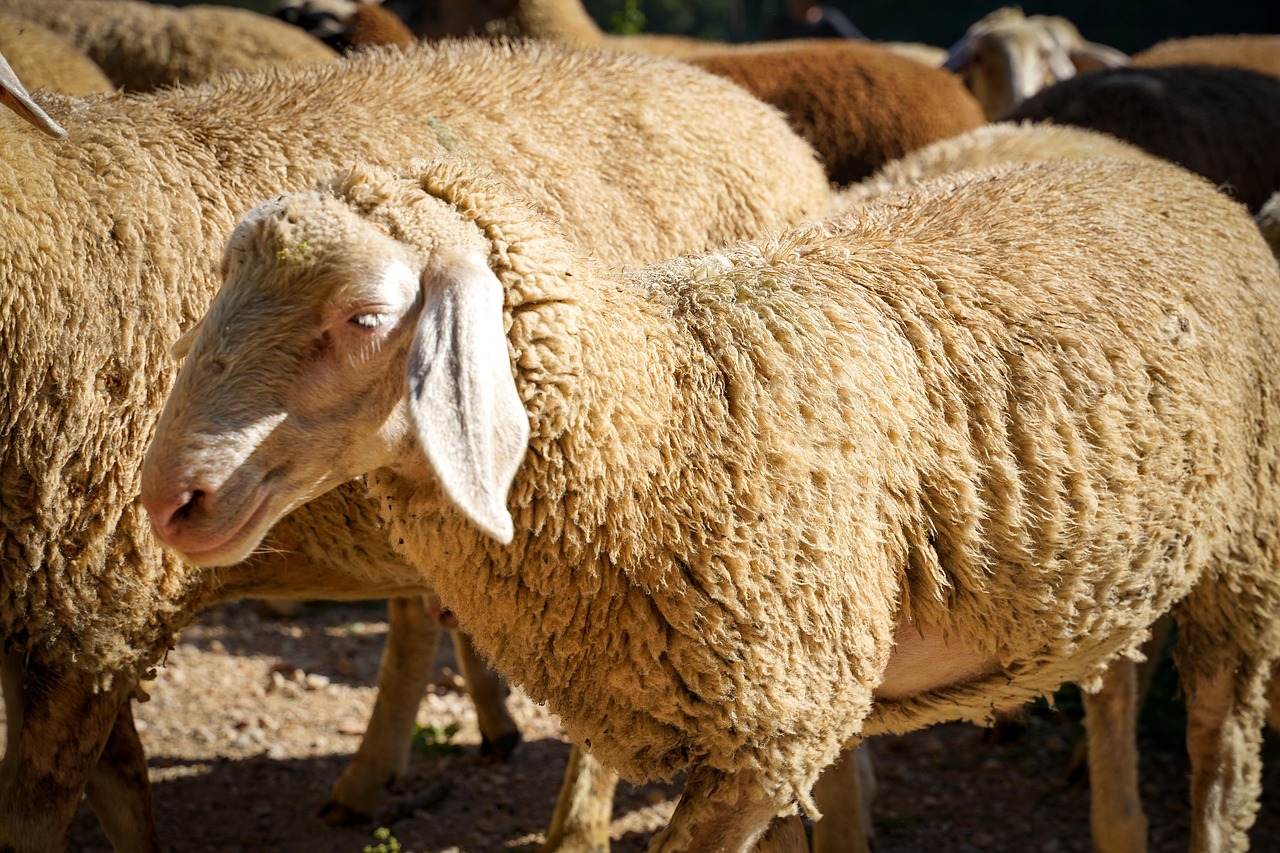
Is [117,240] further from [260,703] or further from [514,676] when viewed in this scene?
[260,703]

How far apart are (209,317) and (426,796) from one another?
252 cm

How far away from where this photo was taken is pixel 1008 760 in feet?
15.0

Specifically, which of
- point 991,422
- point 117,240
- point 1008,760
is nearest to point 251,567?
point 117,240

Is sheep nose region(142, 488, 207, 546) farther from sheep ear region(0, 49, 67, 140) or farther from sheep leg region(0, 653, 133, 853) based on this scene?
sheep ear region(0, 49, 67, 140)

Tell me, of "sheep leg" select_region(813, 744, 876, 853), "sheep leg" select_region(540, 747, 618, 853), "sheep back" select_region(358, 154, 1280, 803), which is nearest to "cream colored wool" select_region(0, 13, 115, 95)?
"sheep leg" select_region(540, 747, 618, 853)

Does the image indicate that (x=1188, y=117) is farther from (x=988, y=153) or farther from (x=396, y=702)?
(x=396, y=702)

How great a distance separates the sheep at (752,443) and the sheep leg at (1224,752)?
44 centimetres

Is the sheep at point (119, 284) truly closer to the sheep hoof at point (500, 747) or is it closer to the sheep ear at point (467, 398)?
the sheep ear at point (467, 398)

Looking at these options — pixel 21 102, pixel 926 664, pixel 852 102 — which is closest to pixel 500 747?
pixel 926 664

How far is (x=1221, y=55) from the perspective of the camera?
24.9ft

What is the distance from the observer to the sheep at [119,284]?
276cm

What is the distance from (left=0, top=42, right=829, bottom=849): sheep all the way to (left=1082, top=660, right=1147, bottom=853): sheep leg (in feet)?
5.93

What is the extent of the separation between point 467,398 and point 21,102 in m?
1.55

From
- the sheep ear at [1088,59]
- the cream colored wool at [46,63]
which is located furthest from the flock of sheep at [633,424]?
the sheep ear at [1088,59]
